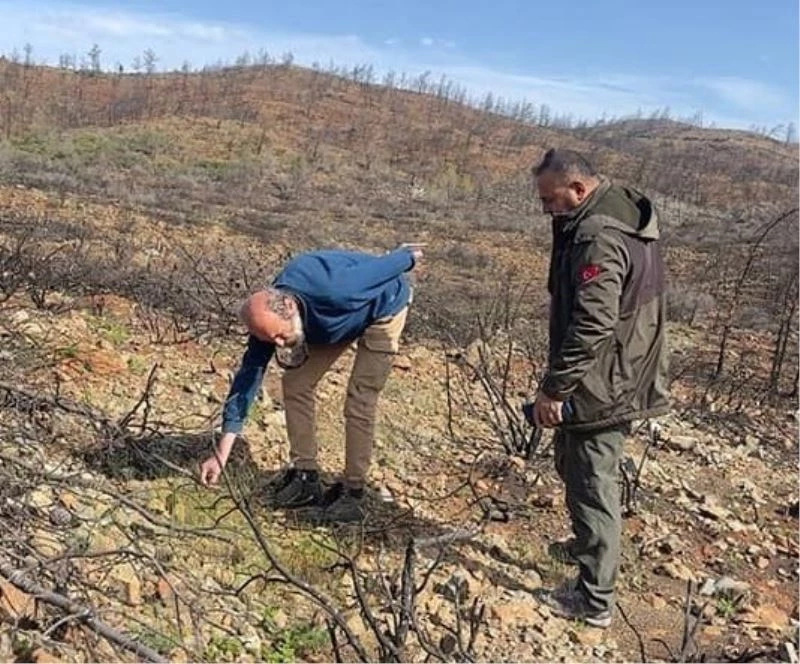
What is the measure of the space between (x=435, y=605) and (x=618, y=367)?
3.27 ft

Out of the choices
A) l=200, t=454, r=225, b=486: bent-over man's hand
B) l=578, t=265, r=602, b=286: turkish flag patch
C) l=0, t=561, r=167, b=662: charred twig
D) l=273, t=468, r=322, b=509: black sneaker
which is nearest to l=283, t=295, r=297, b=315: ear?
l=200, t=454, r=225, b=486: bent-over man's hand

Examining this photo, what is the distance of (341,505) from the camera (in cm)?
386

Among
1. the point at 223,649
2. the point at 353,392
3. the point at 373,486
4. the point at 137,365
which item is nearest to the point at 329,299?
the point at 353,392

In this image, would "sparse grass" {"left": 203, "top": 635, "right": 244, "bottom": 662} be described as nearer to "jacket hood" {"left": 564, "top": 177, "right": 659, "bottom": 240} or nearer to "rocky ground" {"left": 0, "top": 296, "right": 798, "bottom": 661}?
"rocky ground" {"left": 0, "top": 296, "right": 798, "bottom": 661}

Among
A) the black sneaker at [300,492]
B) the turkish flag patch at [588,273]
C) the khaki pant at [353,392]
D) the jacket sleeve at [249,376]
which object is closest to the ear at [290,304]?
the jacket sleeve at [249,376]

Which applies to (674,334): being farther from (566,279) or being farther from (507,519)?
(566,279)

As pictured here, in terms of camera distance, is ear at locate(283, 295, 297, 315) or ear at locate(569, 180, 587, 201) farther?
ear at locate(283, 295, 297, 315)

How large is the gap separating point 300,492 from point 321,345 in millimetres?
620

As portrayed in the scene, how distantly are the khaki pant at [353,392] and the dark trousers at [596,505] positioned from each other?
0.84 m

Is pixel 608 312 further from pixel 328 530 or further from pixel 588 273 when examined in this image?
pixel 328 530

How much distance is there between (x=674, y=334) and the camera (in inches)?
380

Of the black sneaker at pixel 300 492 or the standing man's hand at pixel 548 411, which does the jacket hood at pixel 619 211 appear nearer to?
the standing man's hand at pixel 548 411

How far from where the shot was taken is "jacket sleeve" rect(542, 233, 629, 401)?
9.73 ft

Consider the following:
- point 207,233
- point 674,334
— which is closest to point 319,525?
point 674,334
